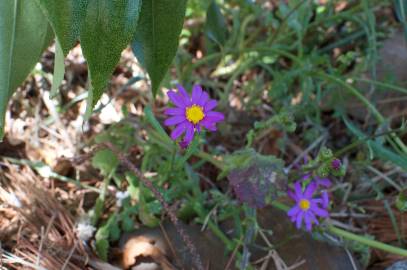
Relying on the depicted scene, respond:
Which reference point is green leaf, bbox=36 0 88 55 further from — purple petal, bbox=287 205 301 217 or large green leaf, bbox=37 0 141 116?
purple petal, bbox=287 205 301 217

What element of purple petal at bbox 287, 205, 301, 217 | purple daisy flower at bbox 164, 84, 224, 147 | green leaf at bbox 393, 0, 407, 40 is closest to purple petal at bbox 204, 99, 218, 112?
purple daisy flower at bbox 164, 84, 224, 147

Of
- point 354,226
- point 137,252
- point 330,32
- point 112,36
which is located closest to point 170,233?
point 137,252

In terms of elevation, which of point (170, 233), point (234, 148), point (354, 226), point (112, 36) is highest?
point (112, 36)

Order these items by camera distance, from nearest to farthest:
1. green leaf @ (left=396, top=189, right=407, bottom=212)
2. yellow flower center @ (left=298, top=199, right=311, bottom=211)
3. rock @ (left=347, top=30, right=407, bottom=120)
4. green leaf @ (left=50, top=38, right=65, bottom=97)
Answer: green leaf @ (left=50, top=38, right=65, bottom=97) → green leaf @ (left=396, top=189, right=407, bottom=212) → yellow flower center @ (left=298, top=199, right=311, bottom=211) → rock @ (left=347, top=30, right=407, bottom=120)

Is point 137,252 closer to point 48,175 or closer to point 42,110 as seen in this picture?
point 48,175

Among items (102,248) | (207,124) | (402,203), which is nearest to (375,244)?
(402,203)
